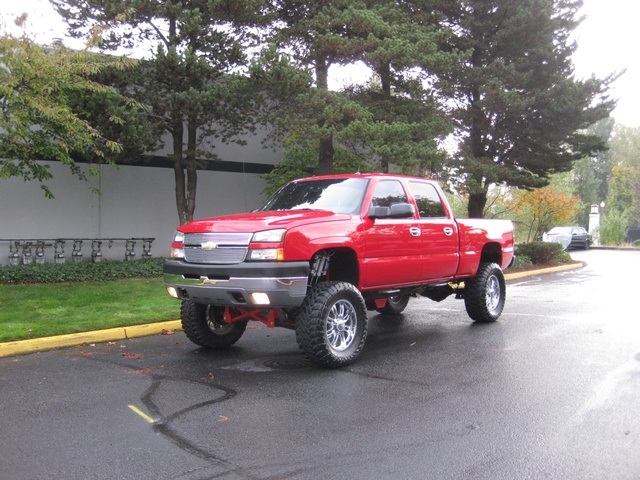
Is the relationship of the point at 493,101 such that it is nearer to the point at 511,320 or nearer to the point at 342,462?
the point at 511,320

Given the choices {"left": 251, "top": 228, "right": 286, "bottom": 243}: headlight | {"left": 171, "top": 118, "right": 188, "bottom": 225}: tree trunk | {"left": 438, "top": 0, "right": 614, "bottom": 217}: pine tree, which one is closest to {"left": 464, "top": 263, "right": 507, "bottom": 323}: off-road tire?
{"left": 251, "top": 228, "right": 286, "bottom": 243}: headlight

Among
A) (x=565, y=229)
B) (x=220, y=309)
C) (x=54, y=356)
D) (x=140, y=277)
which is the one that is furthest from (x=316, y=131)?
(x=565, y=229)

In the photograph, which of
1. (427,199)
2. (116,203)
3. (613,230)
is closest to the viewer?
(427,199)

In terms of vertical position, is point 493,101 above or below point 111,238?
above

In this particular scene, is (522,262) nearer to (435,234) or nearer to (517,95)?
→ (517,95)

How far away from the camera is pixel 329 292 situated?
651 centimetres

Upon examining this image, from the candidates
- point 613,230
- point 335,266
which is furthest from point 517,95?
point 613,230

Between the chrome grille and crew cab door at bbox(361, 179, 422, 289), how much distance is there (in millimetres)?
1509

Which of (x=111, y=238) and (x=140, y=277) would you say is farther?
(x=111, y=238)

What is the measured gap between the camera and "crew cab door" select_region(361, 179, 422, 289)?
7134 millimetres

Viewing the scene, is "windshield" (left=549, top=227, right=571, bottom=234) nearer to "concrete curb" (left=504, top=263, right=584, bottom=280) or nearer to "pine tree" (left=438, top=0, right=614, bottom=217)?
A: "concrete curb" (left=504, top=263, right=584, bottom=280)

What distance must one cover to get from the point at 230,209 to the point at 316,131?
224 inches

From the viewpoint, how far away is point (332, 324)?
6625 mm

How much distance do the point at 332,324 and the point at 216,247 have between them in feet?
4.97
